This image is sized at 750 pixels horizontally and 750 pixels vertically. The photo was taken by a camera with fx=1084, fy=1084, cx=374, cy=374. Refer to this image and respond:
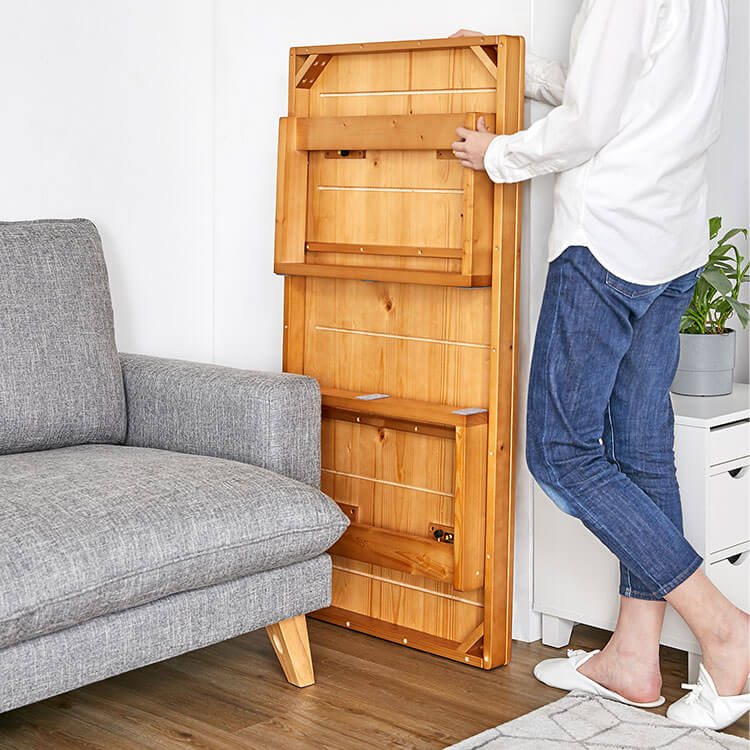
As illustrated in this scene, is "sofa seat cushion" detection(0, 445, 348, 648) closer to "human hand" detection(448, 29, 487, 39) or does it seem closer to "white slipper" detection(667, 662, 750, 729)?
"white slipper" detection(667, 662, 750, 729)

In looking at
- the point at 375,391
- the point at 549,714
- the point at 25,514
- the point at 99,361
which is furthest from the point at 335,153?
the point at 549,714

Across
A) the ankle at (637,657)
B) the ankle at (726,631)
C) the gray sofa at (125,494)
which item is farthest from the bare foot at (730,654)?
the gray sofa at (125,494)

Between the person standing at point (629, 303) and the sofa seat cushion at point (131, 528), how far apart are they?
47 centimetres

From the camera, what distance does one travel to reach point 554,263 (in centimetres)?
193

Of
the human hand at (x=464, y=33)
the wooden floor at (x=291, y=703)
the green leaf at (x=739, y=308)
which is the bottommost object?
the wooden floor at (x=291, y=703)

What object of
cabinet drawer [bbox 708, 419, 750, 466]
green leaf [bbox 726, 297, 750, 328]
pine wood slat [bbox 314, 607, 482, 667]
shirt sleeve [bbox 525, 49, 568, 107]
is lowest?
pine wood slat [bbox 314, 607, 482, 667]

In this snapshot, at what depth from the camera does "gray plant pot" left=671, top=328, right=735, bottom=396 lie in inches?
90.0

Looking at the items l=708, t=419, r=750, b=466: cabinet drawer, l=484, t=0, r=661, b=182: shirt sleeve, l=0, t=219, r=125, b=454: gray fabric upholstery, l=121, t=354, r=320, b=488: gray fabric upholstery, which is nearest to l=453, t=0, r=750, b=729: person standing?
l=484, t=0, r=661, b=182: shirt sleeve

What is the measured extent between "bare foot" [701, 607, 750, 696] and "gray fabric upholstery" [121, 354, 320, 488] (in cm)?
80

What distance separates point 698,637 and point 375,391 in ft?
2.81

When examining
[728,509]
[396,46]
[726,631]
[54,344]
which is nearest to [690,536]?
[728,509]

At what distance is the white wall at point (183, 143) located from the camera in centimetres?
250

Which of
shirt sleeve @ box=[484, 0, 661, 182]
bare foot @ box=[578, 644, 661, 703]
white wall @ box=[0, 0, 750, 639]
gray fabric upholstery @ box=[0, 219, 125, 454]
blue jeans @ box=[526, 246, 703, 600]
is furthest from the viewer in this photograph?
white wall @ box=[0, 0, 750, 639]

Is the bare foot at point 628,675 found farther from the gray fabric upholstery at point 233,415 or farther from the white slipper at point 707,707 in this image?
the gray fabric upholstery at point 233,415
